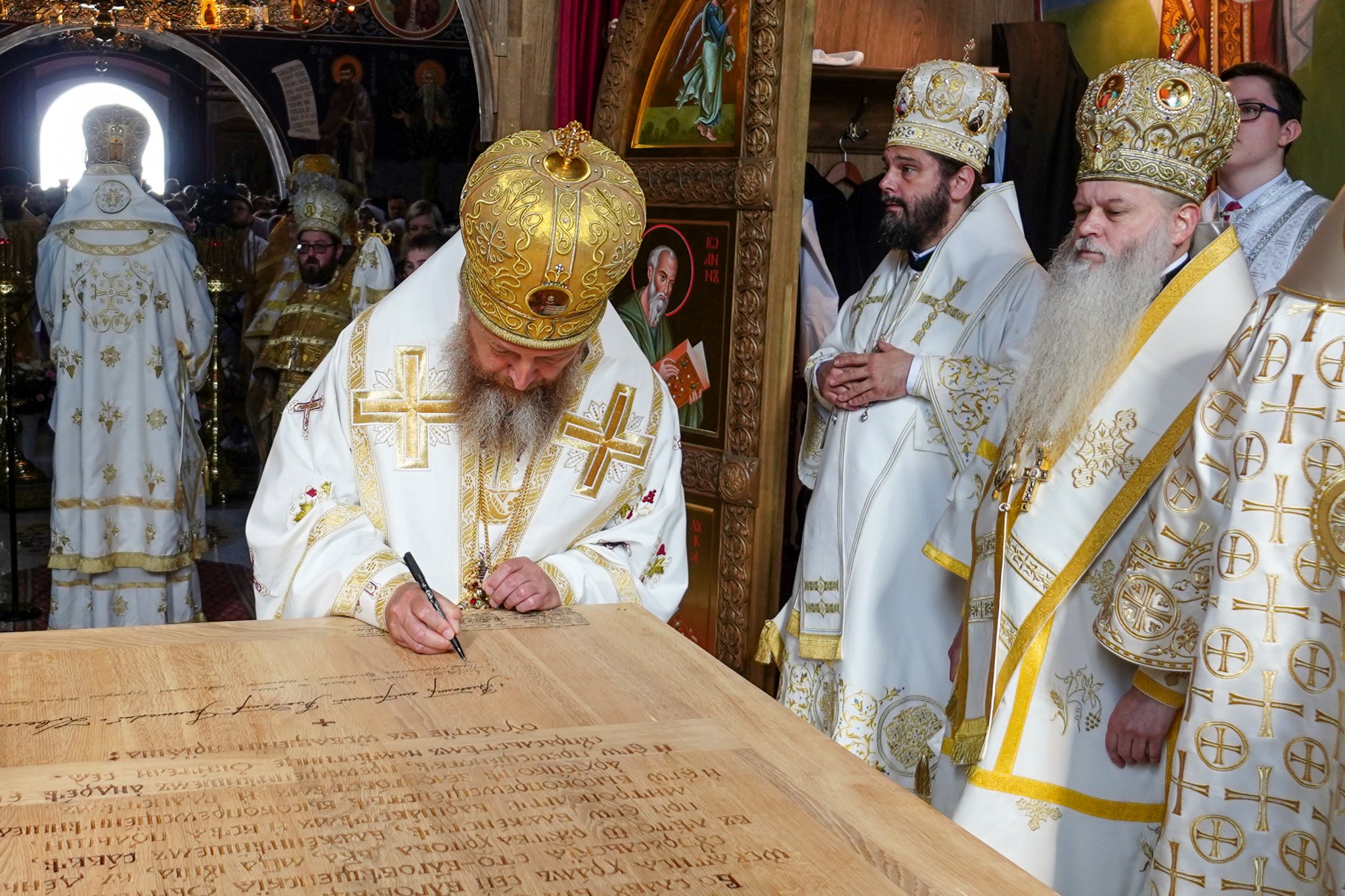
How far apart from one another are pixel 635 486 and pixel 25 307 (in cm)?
499

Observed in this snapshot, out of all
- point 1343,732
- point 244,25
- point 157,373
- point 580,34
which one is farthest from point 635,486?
point 244,25

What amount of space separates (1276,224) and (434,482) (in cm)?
251

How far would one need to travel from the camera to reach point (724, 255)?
4.27 metres

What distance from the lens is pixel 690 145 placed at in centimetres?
441

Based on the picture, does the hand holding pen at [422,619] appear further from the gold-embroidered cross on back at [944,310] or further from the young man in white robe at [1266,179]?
the young man in white robe at [1266,179]

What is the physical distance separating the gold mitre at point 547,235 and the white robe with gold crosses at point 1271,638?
1077mm

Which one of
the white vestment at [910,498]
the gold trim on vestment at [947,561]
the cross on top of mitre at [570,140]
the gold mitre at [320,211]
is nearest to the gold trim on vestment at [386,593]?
the cross on top of mitre at [570,140]

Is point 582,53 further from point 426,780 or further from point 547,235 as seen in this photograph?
point 426,780

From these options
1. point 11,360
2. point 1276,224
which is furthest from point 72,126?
point 1276,224

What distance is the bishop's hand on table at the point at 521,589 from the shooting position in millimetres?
2268

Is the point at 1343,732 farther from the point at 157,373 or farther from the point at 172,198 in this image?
the point at 172,198

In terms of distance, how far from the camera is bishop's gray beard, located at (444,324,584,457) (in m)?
2.46

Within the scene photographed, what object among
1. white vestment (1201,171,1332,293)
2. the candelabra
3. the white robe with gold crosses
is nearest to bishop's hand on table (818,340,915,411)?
white vestment (1201,171,1332,293)

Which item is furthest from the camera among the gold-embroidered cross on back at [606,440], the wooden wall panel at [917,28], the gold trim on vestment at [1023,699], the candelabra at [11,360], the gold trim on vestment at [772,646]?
the candelabra at [11,360]
